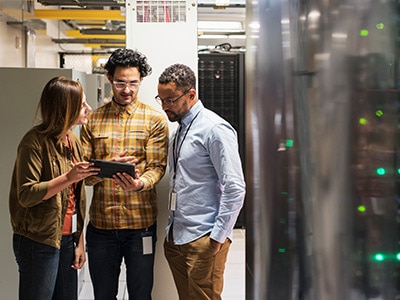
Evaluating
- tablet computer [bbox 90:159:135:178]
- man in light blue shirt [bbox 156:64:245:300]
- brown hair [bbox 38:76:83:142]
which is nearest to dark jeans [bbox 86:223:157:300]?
man in light blue shirt [bbox 156:64:245:300]

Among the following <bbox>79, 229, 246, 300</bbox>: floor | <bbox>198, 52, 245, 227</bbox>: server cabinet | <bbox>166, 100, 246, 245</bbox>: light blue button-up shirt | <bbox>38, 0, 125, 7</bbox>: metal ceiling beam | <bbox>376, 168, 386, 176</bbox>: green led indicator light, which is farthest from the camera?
<bbox>198, 52, 245, 227</bbox>: server cabinet

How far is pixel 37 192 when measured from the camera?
6.56ft

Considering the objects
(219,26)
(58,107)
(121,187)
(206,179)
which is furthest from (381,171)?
(219,26)

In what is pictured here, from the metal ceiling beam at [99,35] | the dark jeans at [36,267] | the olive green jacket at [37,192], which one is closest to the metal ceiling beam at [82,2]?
the metal ceiling beam at [99,35]

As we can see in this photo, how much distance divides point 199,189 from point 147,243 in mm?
437

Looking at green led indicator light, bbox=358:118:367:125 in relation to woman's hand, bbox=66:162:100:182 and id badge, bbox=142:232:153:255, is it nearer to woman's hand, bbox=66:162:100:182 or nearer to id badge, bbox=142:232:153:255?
woman's hand, bbox=66:162:100:182

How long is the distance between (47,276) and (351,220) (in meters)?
1.84

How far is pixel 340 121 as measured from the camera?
1.52ft

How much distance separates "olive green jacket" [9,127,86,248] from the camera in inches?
79.5

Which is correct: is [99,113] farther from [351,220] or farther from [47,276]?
[351,220]

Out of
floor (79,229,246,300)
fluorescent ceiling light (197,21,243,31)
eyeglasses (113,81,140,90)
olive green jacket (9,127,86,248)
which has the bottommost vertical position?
floor (79,229,246,300)

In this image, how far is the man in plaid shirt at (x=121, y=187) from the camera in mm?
2311

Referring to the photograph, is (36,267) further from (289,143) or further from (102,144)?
(289,143)

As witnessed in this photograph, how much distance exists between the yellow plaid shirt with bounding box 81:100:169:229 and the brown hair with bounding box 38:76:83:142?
28cm
